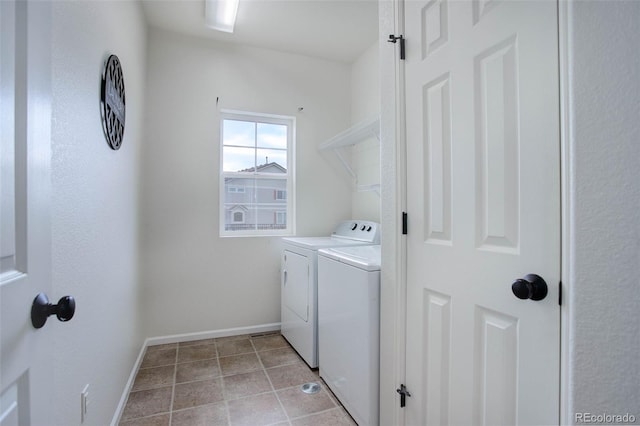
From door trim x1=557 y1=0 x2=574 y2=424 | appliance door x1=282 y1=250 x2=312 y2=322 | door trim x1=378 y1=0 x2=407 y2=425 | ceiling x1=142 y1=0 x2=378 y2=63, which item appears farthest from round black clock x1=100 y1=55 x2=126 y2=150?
door trim x1=557 y1=0 x2=574 y2=424

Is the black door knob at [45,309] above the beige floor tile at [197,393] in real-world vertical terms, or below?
above

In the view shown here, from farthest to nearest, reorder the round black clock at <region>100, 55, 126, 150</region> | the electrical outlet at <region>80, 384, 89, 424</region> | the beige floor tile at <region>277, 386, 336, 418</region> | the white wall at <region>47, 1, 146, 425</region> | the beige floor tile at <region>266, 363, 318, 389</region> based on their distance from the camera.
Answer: the beige floor tile at <region>266, 363, 318, 389</region> < the beige floor tile at <region>277, 386, 336, 418</region> < the round black clock at <region>100, 55, 126, 150</region> < the electrical outlet at <region>80, 384, 89, 424</region> < the white wall at <region>47, 1, 146, 425</region>

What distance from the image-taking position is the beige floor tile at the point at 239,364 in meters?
2.33

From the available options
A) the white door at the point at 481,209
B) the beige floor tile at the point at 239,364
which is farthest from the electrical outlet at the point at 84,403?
the white door at the point at 481,209

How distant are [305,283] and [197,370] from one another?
3.39 ft

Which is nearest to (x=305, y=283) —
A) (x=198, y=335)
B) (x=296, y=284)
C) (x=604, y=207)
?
(x=296, y=284)

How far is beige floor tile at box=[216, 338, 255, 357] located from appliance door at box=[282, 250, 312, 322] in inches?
18.8

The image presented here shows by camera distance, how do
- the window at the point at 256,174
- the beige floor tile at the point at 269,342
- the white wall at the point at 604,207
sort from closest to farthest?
the white wall at the point at 604,207
the beige floor tile at the point at 269,342
the window at the point at 256,174

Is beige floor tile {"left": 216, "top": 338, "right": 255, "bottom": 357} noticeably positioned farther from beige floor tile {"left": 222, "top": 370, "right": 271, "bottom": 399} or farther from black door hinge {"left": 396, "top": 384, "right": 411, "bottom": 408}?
black door hinge {"left": 396, "top": 384, "right": 411, "bottom": 408}

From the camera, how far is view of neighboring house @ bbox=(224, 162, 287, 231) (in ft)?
10.1

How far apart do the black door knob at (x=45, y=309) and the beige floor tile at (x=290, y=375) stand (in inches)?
68.6

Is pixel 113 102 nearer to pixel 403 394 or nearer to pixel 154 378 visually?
pixel 154 378

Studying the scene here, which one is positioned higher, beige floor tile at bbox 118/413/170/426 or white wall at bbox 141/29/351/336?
white wall at bbox 141/29/351/336

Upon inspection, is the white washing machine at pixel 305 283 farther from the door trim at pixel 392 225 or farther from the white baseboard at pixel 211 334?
the door trim at pixel 392 225
